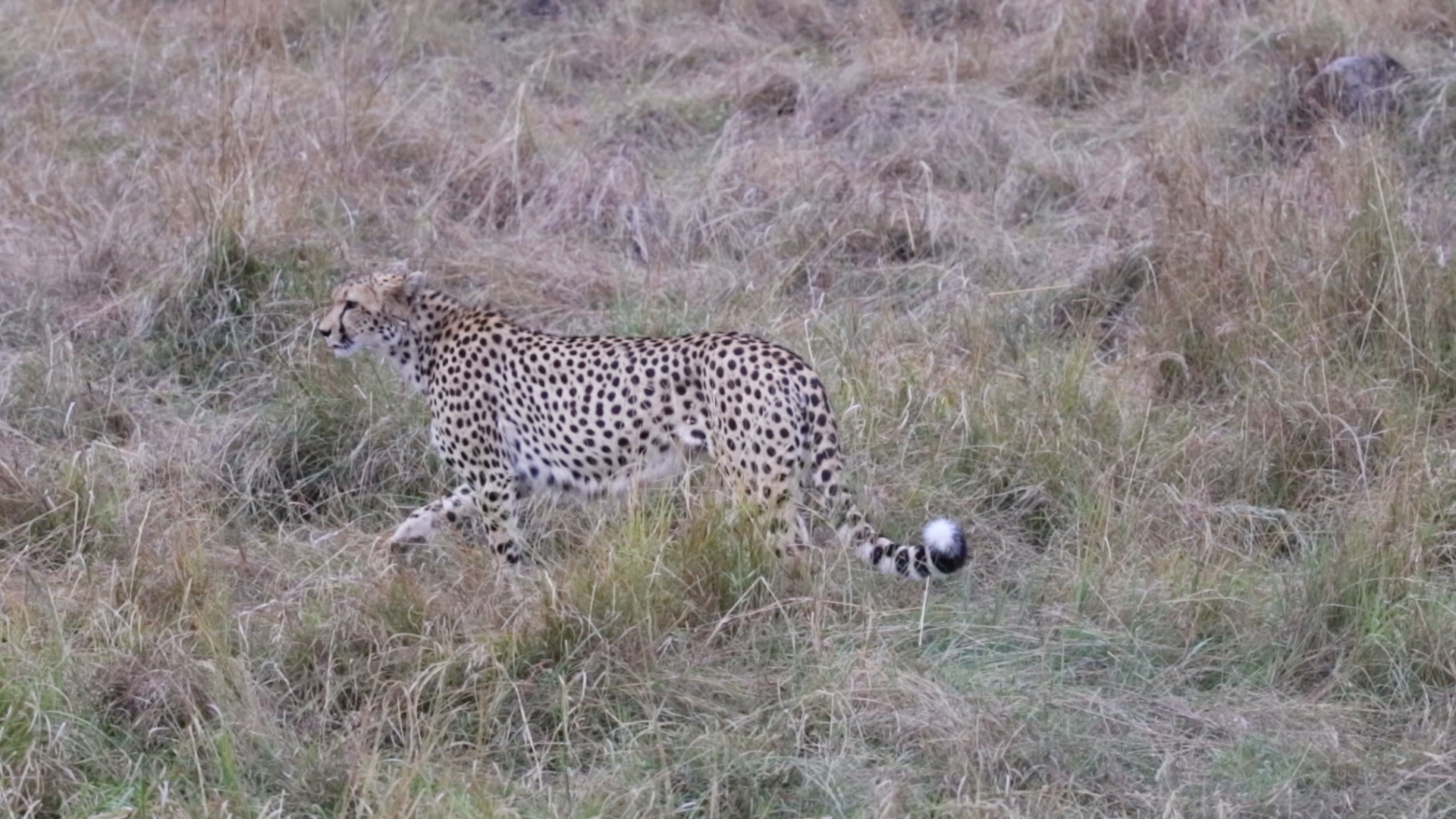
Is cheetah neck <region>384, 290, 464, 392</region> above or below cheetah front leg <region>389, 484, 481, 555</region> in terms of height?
above

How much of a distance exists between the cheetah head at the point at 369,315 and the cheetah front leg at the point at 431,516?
17.9 inches

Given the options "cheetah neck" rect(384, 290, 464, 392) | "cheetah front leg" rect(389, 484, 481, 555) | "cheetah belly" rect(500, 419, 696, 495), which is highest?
"cheetah neck" rect(384, 290, 464, 392)

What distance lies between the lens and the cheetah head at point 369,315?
16.6 ft

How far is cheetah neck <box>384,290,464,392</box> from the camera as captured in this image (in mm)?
5078

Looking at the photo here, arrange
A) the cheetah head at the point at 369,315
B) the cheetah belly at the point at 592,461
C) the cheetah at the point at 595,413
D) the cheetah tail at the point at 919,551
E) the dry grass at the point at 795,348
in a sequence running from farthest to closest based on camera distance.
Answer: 1. the cheetah head at the point at 369,315
2. the cheetah belly at the point at 592,461
3. the cheetah at the point at 595,413
4. the cheetah tail at the point at 919,551
5. the dry grass at the point at 795,348

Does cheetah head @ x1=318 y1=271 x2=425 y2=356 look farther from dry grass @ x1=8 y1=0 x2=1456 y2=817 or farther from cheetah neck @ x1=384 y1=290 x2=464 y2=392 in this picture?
dry grass @ x1=8 y1=0 x2=1456 y2=817

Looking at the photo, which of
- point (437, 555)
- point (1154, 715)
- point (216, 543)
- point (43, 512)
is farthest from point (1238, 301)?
point (43, 512)

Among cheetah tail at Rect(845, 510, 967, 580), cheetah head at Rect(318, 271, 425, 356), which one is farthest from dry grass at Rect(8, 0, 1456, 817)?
cheetah head at Rect(318, 271, 425, 356)

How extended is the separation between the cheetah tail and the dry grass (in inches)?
2.5

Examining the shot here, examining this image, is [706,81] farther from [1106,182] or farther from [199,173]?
[199,173]

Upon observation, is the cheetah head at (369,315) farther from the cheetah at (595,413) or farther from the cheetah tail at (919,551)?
the cheetah tail at (919,551)

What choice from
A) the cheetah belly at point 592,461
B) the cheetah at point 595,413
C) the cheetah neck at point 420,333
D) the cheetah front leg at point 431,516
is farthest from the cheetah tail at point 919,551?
the cheetah neck at point 420,333

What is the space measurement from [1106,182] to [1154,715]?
10.8ft

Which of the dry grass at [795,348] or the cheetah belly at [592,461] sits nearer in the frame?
the dry grass at [795,348]
